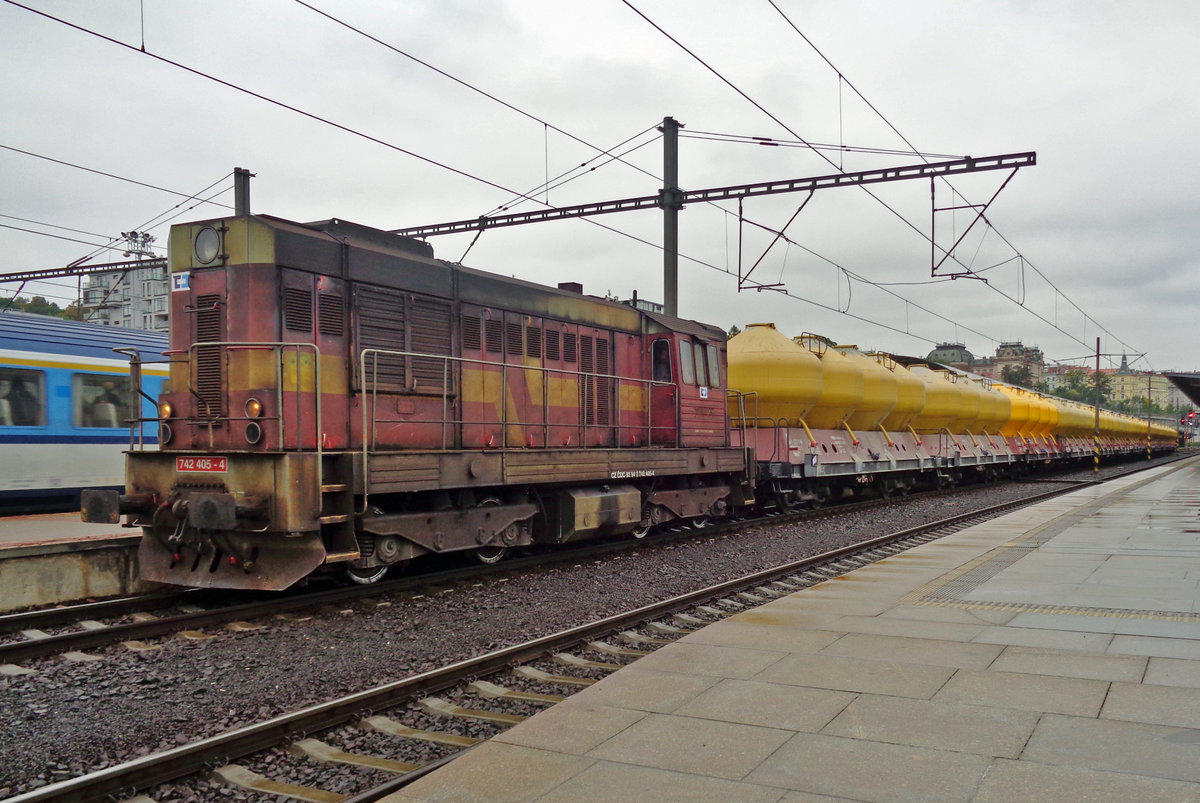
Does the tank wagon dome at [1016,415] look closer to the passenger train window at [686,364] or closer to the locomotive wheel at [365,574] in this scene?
the passenger train window at [686,364]

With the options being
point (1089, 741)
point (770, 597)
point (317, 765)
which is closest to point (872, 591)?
point (770, 597)

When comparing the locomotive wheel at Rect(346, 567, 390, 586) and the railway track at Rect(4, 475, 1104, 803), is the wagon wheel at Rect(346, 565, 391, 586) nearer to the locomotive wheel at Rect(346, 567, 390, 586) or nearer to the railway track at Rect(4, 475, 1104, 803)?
the locomotive wheel at Rect(346, 567, 390, 586)

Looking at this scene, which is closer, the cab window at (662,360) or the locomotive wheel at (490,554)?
the locomotive wheel at (490,554)

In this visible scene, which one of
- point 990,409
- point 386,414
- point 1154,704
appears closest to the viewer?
point 1154,704

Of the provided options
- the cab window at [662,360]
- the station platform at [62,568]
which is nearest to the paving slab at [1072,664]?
the cab window at [662,360]

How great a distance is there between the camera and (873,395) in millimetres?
21312

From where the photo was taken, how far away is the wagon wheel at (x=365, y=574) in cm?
852

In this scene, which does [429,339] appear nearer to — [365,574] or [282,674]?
[365,574]

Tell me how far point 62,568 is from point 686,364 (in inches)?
344

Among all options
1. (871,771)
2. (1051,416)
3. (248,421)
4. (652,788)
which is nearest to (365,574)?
(248,421)

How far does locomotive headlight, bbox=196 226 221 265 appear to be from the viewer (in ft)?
26.8

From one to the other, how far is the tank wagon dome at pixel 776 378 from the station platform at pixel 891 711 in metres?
10.1

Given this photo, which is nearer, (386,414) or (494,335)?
(386,414)

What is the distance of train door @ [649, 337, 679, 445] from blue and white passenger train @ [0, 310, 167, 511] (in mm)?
7474
